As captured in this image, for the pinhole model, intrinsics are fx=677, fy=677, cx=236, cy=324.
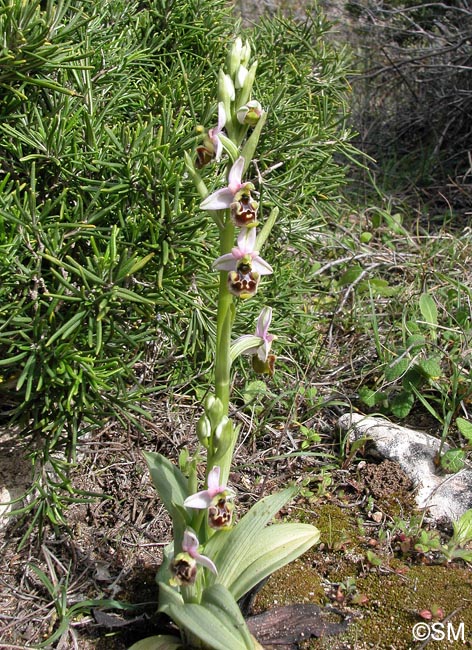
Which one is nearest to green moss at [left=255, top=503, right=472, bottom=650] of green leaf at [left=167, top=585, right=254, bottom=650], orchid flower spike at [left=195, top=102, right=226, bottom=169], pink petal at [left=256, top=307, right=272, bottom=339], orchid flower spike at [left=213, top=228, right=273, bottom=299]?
green leaf at [left=167, top=585, right=254, bottom=650]

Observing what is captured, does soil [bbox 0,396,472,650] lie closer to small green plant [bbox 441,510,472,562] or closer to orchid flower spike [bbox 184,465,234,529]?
small green plant [bbox 441,510,472,562]

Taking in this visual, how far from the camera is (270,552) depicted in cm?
180

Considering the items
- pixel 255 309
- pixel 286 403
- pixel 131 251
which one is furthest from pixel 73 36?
pixel 286 403

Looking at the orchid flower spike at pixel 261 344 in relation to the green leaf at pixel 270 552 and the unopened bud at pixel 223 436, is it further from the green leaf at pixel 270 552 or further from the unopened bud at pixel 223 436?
the green leaf at pixel 270 552

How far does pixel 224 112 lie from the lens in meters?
1.62

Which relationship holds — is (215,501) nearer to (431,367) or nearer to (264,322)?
(264,322)

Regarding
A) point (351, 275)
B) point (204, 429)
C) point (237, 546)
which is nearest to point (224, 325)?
point (204, 429)

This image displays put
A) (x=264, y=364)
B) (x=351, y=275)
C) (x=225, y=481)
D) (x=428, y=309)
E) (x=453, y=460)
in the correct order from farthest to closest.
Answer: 1. (x=351, y=275)
2. (x=428, y=309)
3. (x=453, y=460)
4. (x=264, y=364)
5. (x=225, y=481)

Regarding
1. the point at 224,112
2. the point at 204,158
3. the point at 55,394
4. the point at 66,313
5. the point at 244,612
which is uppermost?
the point at 224,112

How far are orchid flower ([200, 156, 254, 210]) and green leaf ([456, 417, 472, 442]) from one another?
1335 millimetres

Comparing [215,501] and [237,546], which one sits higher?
[215,501]

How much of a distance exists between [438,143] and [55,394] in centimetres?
373

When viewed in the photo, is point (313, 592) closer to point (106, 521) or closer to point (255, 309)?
point (106, 521)

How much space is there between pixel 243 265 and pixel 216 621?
0.83 meters
